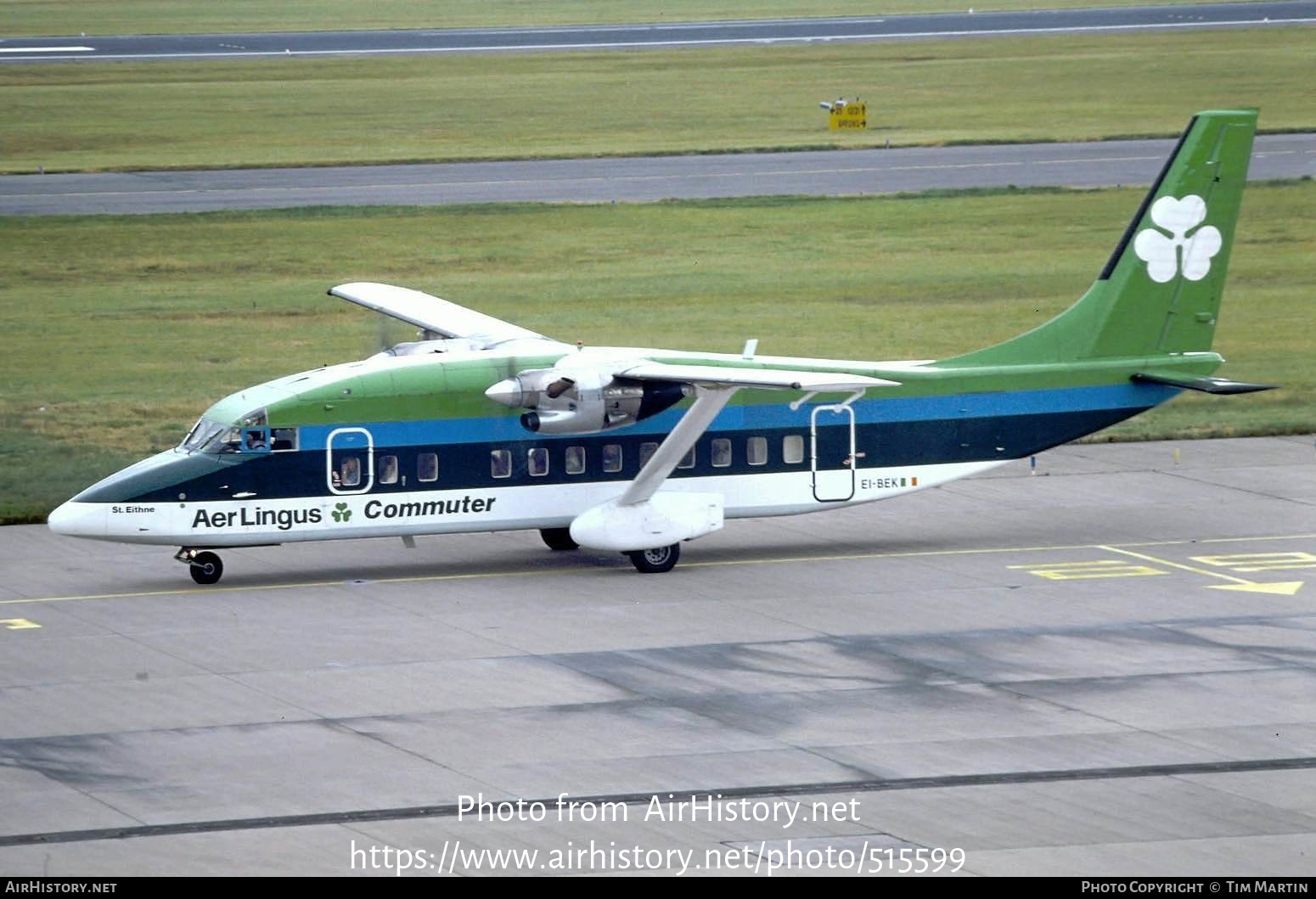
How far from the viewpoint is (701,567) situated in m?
32.2

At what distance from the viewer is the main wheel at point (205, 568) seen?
3070 centimetres

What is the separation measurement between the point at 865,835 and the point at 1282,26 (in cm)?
10327

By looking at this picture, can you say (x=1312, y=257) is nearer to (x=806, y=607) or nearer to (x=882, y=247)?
(x=882, y=247)

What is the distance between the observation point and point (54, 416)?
1721 inches

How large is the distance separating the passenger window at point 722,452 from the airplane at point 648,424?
30 millimetres

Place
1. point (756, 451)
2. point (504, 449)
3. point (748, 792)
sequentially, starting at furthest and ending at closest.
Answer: point (756, 451)
point (504, 449)
point (748, 792)

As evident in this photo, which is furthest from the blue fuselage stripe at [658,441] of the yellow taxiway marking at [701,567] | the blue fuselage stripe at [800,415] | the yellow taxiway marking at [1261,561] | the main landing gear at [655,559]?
the yellow taxiway marking at [1261,561]

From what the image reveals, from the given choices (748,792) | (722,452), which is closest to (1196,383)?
(722,452)

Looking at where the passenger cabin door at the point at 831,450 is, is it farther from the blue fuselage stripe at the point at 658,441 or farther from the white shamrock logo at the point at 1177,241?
the white shamrock logo at the point at 1177,241

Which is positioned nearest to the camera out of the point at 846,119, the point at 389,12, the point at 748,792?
the point at 748,792

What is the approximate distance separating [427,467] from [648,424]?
11.6ft

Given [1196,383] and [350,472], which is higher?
[1196,383]

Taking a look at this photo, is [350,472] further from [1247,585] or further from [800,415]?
[1247,585]

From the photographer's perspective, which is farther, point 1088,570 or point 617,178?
point 617,178
